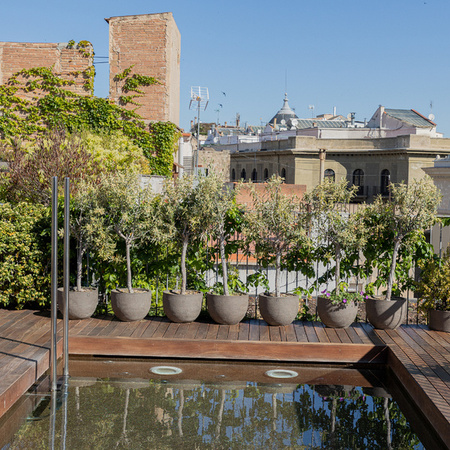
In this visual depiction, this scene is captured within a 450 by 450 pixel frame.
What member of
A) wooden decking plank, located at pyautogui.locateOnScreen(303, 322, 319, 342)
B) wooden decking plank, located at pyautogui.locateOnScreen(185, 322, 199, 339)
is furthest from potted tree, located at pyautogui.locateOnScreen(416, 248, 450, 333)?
wooden decking plank, located at pyautogui.locateOnScreen(185, 322, 199, 339)

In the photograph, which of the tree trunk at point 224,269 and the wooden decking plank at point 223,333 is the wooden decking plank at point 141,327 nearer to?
the wooden decking plank at point 223,333

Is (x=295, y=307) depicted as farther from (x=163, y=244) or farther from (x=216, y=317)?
(x=163, y=244)

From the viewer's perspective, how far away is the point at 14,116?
611 inches

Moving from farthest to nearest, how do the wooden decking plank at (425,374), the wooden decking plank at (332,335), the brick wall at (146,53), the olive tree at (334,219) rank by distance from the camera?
the brick wall at (146,53)
the olive tree at (334,219)
the wooden decking plank at (332,335)
the wooden decking plank at (425,374)

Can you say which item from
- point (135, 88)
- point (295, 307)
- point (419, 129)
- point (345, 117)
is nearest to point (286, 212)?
point (295, 307)

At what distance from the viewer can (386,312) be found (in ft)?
20.0

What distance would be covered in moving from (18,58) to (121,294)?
467 inches

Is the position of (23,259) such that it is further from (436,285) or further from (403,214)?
(436,285)

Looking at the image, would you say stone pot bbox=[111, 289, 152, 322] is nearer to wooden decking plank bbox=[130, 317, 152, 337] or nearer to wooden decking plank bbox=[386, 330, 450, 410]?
wooden decking plank bbox=[130, 317, 152, 337]

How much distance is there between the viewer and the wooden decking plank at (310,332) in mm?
5805

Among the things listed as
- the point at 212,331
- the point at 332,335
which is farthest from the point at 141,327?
the point at 332,335

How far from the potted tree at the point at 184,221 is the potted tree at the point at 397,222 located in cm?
183

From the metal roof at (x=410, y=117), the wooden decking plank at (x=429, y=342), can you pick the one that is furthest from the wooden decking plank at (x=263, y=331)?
the metal roof at (x=410, y=117)

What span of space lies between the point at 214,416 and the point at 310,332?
194cm
